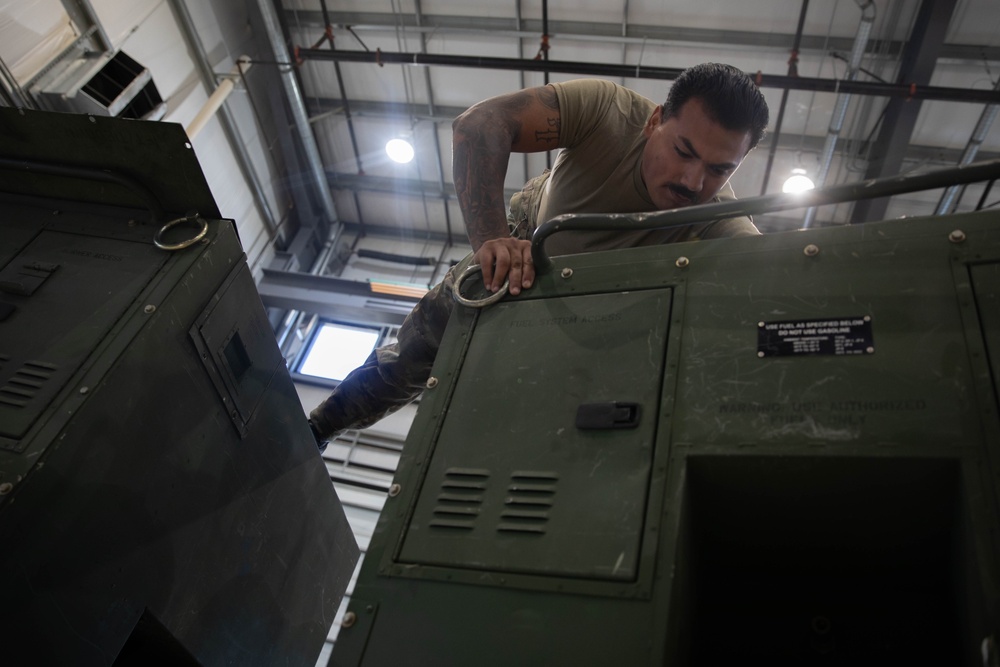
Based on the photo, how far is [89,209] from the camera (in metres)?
2.81

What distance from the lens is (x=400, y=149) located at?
818 cm

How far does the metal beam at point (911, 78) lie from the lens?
256 inches

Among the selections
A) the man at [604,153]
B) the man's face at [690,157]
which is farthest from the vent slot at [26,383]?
the man's face at [690,157]

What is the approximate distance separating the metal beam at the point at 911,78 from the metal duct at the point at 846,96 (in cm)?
36

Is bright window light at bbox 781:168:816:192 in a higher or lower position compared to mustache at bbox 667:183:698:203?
higher

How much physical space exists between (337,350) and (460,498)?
7.02 m

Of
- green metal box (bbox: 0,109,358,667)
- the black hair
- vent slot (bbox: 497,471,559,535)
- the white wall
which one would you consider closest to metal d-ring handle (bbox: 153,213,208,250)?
green metal box (bbox: 0,109,358,667)

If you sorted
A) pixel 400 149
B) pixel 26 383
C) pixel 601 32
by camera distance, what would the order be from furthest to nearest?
pixel 400 149
pixel 601 32
pixel 26 383

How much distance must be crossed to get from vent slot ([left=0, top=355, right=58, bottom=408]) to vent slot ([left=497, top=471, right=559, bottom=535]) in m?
1.36

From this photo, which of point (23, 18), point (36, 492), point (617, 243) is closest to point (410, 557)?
point (36, 492)

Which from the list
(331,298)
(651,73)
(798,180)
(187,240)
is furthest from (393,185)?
(187,240)

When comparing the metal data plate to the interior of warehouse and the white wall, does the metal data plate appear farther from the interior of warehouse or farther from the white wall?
the interior of warehouse

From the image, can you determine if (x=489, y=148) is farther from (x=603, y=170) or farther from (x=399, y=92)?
(x=399, y=92)

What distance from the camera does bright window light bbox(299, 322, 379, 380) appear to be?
8.54 meters
